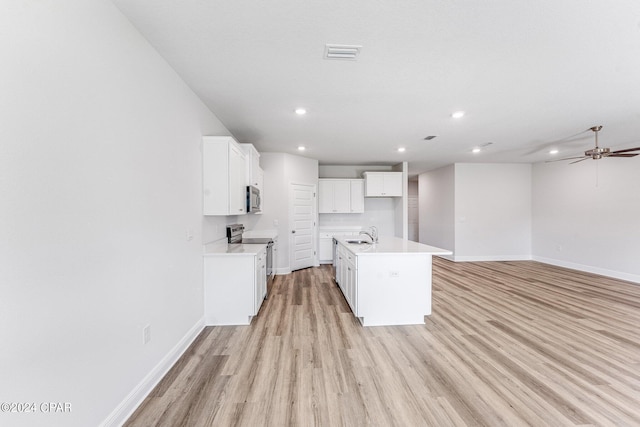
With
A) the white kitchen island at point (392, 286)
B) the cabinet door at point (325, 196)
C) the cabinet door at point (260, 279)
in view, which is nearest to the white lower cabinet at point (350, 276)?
the white kitchen island at point (392, 286)

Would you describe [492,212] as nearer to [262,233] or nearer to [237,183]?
[262,233]

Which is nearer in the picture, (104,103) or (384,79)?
(104,103)

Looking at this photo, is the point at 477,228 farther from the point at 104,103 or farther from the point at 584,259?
the point at 104,103

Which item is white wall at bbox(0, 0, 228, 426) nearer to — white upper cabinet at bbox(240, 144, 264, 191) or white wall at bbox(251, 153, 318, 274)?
white upper cabinet at bbox(240, 144, 264, 191)

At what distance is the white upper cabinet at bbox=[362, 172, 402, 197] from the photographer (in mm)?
6527

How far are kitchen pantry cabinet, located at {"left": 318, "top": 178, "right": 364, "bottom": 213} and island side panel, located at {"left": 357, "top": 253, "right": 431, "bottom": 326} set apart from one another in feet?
11.7

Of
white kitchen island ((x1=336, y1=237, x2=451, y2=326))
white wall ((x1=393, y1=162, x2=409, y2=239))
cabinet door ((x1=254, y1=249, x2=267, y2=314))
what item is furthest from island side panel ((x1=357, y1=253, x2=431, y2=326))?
white wall ((x1=393, y1=162, x2=409, y2=239))

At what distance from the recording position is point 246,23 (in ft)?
5.73

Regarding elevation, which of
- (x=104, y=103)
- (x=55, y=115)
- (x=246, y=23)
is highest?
(x=246, y=23)

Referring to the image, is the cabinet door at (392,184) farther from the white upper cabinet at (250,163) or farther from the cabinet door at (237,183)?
the cabinet door at (237,183)

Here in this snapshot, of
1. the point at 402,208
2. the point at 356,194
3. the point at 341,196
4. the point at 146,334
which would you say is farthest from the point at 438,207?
the point at 146,334

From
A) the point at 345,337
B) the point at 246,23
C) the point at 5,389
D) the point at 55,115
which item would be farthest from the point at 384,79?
the point at 5,389

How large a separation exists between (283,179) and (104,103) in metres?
4.00

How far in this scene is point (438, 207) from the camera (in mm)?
7609
